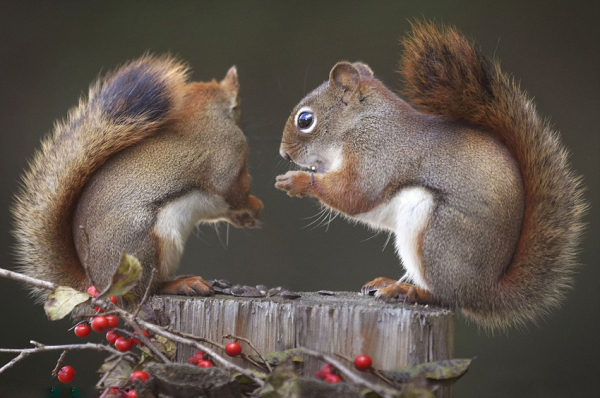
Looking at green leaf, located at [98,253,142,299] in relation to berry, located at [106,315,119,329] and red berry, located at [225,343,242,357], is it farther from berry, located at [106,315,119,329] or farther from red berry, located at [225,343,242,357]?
red berry, located at [225,343,242,357]

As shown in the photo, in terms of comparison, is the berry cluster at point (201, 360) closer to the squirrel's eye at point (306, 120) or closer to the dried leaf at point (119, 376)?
the dried leaf at point (119, 376)

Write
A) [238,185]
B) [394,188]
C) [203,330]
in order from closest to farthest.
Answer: [203,330] → [394,188] → [238,185]

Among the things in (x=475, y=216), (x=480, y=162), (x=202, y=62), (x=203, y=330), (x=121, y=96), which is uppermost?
(x=202, y=62)

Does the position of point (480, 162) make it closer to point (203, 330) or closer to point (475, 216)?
point (475, 216)

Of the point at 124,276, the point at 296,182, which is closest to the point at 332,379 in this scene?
the point at 124,276

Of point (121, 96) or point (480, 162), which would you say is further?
point (121, 96)

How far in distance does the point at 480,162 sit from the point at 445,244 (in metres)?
0.21

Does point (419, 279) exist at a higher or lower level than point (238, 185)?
lower

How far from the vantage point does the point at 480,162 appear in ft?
5.56

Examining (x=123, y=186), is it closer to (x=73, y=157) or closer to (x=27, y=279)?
(x=73, y=157)

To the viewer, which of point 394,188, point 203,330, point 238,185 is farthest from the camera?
point 238,185

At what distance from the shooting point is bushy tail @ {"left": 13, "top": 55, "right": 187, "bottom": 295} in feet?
5.96

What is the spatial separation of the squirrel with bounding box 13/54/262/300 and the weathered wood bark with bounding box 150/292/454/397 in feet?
0.58

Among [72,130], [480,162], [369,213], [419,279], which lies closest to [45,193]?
[72,130]
